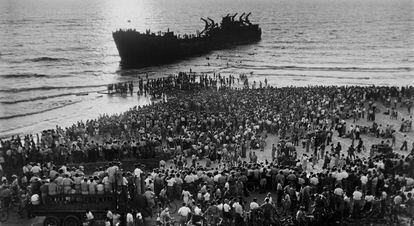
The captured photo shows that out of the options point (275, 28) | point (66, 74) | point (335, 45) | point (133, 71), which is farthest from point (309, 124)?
point (275, 28)

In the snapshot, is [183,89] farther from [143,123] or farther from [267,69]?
[267,69]

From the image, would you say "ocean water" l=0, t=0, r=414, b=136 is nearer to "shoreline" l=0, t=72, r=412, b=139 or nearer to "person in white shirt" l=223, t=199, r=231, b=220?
"shoreline" l=0, t=72, r=412, b=139

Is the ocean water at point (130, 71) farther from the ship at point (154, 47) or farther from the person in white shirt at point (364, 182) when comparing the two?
the person in white shirt at point (364, 182)

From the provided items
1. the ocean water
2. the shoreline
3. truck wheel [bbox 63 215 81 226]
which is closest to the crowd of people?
truck wheel [bbox 63 215 81 226]

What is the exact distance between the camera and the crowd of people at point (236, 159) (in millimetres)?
18484

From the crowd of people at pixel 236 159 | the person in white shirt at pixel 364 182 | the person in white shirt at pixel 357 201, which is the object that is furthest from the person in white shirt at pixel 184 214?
the person in white shirt at pixel 364 182

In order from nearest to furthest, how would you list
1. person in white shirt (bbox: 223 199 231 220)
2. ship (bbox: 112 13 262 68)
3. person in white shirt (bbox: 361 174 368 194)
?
person in white shirt (bbox: 223 199 231 220), person in white shirt (bbox: 361 174 368 194), ship (bbox: 112 13 262 68)

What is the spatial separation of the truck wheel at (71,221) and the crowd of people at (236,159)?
1050 mm

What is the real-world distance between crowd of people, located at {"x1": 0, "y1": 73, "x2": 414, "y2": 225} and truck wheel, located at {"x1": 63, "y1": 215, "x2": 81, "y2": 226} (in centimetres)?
105

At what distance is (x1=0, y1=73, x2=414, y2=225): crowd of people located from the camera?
18484 mm

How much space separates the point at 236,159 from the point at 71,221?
1119 centimetres

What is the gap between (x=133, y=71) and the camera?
72125 mm

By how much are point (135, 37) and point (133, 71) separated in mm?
5763

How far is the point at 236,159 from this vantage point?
2691cm
